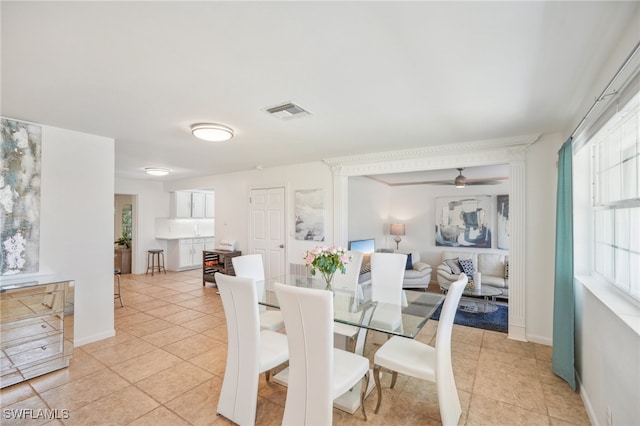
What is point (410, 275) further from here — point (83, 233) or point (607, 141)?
point (83, 233)

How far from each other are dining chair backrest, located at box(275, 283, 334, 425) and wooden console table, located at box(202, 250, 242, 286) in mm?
4375

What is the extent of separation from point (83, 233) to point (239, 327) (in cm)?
254

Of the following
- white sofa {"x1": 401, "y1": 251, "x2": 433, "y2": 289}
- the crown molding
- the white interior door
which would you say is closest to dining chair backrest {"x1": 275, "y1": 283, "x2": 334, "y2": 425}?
the crown molding

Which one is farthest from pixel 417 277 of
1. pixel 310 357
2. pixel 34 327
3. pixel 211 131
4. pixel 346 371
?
pixel 34 327

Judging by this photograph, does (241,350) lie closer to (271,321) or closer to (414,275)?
(271,321)

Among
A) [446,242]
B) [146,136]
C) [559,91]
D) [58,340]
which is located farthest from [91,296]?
[446,242]

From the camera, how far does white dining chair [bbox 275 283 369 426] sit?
1574 mm

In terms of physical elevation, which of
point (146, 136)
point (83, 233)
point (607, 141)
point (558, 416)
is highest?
point (146, 136)

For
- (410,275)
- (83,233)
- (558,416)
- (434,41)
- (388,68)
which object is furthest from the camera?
(410,275)

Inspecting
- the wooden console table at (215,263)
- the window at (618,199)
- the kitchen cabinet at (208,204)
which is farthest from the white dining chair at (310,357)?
the kitchen cabinet at (208,204)

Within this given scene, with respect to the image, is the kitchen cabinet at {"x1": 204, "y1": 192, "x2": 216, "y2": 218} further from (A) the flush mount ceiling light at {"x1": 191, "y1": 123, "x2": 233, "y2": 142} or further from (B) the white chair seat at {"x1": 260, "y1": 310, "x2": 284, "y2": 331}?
(B) the white chair seat at {"x1": 260, "y1": 310, "x2": 284, "y2": 331}

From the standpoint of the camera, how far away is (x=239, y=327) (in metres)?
1.95

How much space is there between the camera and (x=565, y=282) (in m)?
2.53

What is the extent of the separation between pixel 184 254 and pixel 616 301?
7944 millimetres
